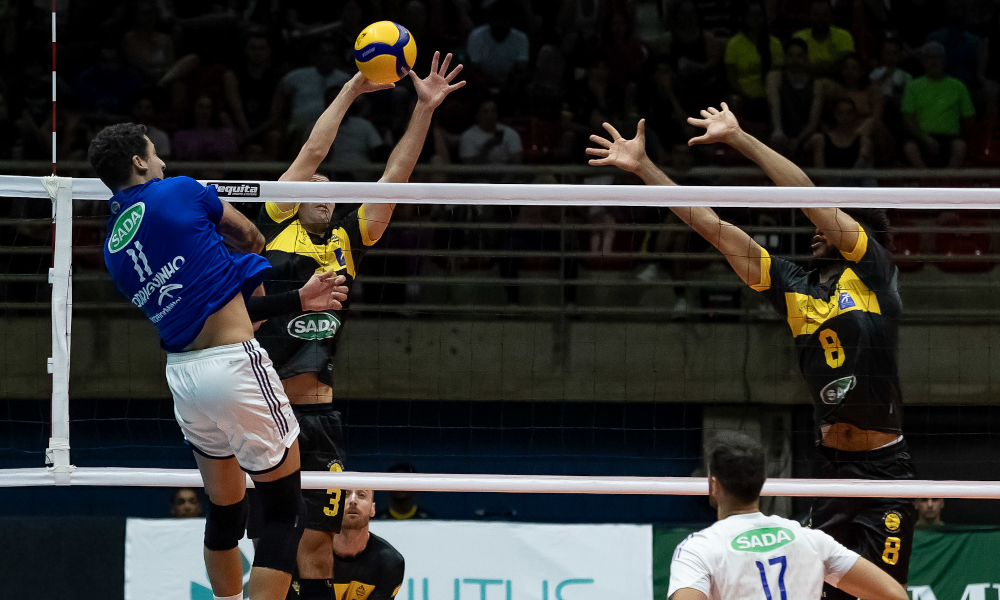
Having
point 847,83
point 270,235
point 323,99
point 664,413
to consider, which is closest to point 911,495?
point 270,235

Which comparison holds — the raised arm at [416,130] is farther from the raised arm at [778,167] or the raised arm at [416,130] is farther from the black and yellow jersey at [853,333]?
the black and yellow jersey at [853,333]

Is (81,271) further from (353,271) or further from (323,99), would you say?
(353,271)

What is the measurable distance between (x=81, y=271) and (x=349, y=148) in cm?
270

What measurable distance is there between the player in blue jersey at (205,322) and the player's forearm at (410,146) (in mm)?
1338

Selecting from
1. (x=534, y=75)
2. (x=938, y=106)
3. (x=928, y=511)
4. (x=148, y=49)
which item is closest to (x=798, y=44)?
(x=938, y=106)

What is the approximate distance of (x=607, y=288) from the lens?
979 cm

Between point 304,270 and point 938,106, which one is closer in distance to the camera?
point 304,270

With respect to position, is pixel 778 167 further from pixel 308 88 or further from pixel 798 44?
pixel 308 88

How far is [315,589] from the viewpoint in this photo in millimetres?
5895

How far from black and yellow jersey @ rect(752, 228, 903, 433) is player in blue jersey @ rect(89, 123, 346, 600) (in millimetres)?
2642

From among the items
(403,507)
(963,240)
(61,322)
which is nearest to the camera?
(61,322)

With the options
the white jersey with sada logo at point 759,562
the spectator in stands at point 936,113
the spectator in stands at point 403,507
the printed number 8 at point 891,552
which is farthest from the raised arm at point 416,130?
the spectator in stands at point 936,113

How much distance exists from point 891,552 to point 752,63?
6.50 metres

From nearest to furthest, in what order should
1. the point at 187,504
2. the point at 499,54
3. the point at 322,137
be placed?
the point at 322,137 < the point at 187,504 < the point at 499,54
